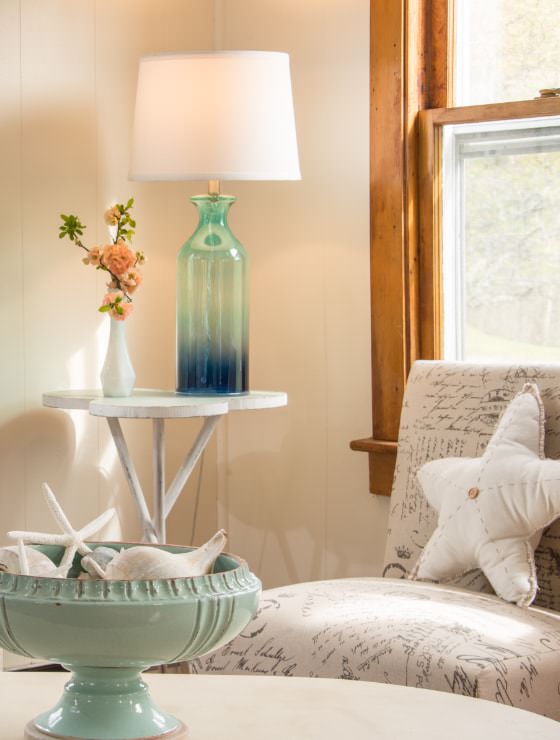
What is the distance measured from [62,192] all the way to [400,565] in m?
1.18

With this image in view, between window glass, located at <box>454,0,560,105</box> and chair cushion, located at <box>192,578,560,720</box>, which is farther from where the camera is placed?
window glass, located at <box>454,0,560,105</box>

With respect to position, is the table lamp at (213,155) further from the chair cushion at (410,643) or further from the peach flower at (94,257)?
the chair cushion at (410,643)

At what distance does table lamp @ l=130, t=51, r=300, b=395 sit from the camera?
2637 mm

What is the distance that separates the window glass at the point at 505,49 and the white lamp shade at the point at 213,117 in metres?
0.47

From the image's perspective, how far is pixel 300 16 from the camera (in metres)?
3.08

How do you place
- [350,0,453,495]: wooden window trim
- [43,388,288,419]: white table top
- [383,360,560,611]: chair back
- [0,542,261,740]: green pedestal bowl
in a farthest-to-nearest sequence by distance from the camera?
1. [350,0,453,495]: wooden window trim
2. [43,388,288,419]: white table top
3. [383,360,560,611]: chair back
4. [0,542,261,740]: green pedestal bowl

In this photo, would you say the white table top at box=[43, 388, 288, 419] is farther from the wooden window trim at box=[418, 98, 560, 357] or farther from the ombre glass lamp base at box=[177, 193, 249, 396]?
the wooden window trim at box=[418, 98, 560, 357]

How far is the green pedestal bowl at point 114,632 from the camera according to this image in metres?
1.01

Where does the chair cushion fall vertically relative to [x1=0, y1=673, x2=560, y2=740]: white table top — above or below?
below

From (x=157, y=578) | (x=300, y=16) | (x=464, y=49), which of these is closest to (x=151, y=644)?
(x=157, y=578)

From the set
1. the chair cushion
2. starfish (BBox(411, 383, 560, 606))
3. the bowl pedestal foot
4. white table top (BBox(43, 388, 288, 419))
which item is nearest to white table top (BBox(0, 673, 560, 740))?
the bowl pedestal foot

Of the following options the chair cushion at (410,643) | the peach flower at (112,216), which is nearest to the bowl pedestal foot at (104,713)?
the chair cushion at (410,643)

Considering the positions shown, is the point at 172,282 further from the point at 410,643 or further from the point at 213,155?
the point at 410,643

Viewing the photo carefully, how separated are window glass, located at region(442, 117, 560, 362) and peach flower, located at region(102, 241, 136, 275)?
30.1 inches
